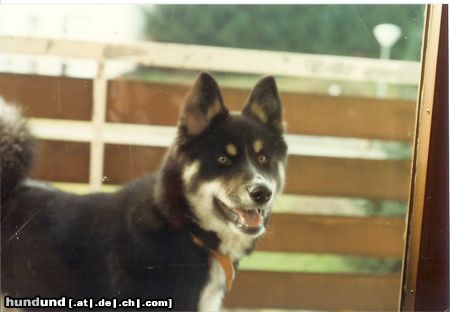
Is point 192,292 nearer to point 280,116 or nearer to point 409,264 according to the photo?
point 280,116

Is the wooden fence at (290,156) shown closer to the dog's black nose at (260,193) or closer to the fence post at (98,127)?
the fence post at (98,127)

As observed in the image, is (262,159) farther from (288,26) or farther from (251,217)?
(288,26)

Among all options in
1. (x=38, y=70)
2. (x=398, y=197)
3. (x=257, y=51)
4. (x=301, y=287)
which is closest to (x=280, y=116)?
(x=257, y=51)

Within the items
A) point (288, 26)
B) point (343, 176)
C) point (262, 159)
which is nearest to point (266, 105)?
point (262, 159)

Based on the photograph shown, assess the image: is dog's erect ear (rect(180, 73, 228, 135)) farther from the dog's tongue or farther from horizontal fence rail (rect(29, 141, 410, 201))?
the dog's tongue

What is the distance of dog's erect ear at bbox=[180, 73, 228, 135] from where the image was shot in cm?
210

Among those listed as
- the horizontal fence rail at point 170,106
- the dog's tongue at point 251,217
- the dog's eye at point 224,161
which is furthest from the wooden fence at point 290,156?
the dog's eye at point 224,161

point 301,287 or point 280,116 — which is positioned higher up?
point 280,116

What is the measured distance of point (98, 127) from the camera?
2.11 m

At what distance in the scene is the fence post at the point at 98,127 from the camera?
207 cm

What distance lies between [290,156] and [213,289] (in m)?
0.68

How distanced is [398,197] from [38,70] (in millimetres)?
1660

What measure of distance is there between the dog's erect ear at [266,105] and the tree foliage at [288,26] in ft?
0.52

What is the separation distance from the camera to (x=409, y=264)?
7.59ft
